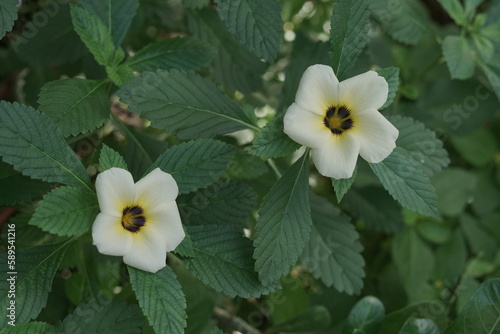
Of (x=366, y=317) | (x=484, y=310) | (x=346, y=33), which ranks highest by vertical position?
(x=346, y=33)

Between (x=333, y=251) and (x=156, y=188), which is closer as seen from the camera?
(x=156, y=188)

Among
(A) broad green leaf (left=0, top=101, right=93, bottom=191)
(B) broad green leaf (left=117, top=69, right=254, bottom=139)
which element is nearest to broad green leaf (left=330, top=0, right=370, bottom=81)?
(B) broad green leaf (left=117, top=69, right=254, bottom=139)

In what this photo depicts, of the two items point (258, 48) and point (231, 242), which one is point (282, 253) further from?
point (258, 48)

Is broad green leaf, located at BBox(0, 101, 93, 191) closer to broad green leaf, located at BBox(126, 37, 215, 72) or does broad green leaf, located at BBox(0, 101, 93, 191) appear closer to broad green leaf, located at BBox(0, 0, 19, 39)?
broad green leaf, located at BBox(0, 0, 19, 39)

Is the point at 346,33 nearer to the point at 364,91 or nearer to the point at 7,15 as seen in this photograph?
the point at 364,91

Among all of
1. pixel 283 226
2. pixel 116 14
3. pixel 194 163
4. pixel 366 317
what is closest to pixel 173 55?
pixel 116 14

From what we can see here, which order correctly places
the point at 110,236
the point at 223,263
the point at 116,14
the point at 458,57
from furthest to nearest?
the point at 458,57, the point at 116,14, the point at 223,263, the point at 110,236

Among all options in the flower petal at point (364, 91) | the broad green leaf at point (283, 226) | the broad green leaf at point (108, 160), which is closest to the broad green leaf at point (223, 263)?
the broad green leaf at point (283, 226)
